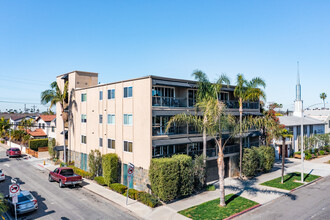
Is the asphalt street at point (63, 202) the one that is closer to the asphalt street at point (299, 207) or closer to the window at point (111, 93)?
the asphalt street at point (299, 207)

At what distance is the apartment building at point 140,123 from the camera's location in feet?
69.6

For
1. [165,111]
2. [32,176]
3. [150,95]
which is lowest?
[32,176]

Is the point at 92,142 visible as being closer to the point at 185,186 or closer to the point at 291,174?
the point at 185,186

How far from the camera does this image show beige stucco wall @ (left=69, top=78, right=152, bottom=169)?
21109 mm

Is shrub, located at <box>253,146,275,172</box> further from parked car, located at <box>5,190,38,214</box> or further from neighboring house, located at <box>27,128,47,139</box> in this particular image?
neighboring house, located at <box>27,128,47,139</box>

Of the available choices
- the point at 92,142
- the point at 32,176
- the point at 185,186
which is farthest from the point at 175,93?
the point at 32,176

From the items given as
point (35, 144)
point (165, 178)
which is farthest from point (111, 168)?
point (35, 144)

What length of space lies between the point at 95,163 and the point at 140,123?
900 centimetres

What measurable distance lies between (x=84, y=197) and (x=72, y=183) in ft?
10.9

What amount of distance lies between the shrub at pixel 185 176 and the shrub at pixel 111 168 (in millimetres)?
6865

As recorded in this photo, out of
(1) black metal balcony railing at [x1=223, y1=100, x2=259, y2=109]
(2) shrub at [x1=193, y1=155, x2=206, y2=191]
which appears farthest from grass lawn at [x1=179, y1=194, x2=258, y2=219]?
(1) black metal balcony railing at [x1=223, y1=100, x2=259, y2=109]

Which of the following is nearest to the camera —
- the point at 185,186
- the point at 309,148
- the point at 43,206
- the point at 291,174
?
the point at 43,206

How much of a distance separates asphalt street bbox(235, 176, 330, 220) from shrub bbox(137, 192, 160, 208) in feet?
20.4

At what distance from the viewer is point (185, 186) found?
19.9 metres
